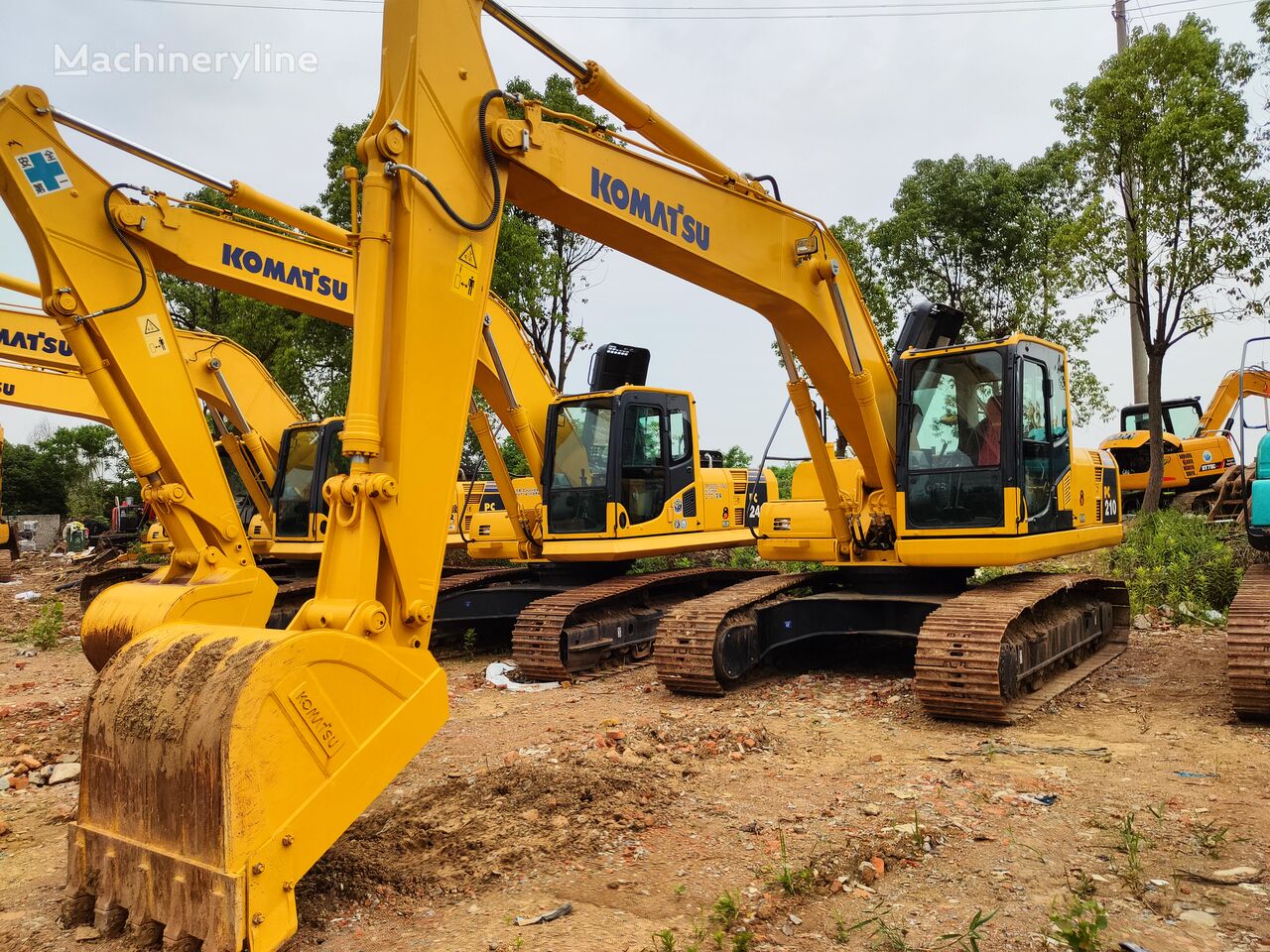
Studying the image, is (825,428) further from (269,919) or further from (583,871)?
(269,919)

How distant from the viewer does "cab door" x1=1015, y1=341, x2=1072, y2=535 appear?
7.28 metres

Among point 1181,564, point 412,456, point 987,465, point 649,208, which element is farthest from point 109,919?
point 1181,564

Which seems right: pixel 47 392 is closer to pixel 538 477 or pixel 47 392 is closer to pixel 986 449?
pixel 538 477

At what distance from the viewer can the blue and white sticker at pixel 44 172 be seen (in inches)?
282

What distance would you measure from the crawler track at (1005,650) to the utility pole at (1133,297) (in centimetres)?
875

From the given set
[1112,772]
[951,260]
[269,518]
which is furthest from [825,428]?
[951,260]

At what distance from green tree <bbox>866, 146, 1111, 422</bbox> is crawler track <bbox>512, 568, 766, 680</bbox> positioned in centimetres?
1565

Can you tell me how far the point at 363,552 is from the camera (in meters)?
4.08

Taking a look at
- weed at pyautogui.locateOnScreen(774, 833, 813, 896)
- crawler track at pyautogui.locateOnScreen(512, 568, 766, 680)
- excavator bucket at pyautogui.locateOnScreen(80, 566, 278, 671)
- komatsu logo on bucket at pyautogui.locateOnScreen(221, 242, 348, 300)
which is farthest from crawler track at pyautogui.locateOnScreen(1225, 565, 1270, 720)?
komatsu logo on bucket at pyautogui.locateOnScreen(221, 242, 348, 300)

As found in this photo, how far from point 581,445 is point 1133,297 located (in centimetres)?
1084

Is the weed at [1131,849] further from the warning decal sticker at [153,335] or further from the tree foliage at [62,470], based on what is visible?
the tree foliage at [62,470]

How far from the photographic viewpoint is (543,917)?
11.8ft

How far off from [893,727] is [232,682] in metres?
4.61

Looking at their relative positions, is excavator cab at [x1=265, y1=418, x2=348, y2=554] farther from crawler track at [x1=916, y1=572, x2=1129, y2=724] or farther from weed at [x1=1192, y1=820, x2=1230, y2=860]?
weed at [x1=1192, y1=820, x2=1230, y2=860]
